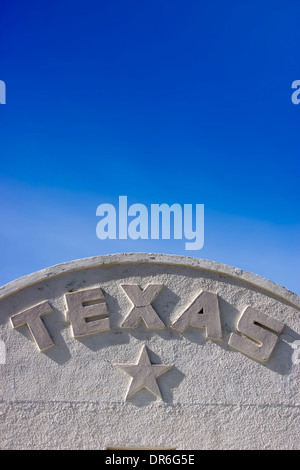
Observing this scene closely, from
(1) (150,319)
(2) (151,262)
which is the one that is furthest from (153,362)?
(2) (151,262)

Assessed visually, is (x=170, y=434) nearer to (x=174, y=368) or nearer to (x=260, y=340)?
(x=174, y=368)

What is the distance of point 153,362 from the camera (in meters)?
6.94

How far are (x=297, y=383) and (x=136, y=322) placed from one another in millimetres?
1979

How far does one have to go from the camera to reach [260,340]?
23.1 ft

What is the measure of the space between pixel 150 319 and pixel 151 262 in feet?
2.17

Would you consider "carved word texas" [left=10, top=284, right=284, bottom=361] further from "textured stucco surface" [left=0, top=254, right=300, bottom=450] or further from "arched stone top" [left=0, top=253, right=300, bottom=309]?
"arched stone top" [left=0, top=253, right=300, bottom=309]

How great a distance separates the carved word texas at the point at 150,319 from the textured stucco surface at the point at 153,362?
74 millimetres

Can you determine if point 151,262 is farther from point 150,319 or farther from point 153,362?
point 153,362

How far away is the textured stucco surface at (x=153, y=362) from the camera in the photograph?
265 inches

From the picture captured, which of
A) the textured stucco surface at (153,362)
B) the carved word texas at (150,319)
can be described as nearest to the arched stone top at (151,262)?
the textured stucco surface at (153,362)

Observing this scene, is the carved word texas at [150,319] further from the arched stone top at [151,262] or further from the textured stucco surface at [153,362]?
the arched stone top at [151,262]

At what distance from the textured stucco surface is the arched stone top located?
0.01 metres

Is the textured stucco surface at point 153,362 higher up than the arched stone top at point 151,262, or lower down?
lower down

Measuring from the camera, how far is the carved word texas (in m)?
6.96
